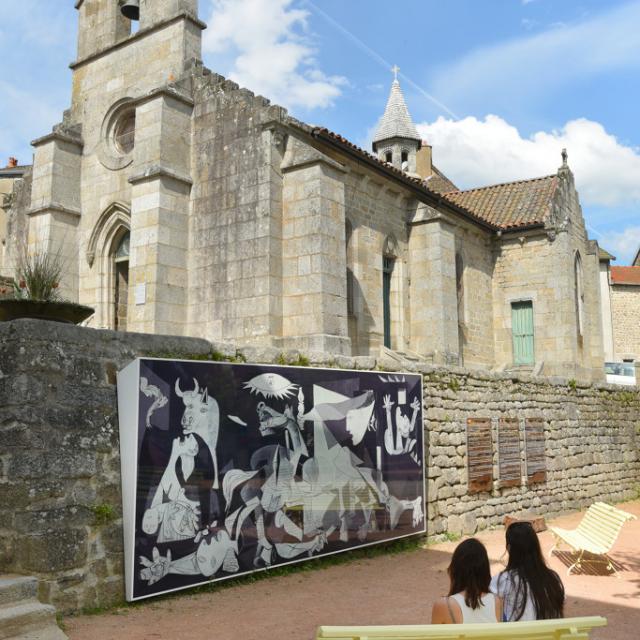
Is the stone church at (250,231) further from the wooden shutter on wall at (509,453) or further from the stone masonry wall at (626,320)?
the stone masonry wall at (626,320)

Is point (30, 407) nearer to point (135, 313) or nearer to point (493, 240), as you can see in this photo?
point (135, 313)

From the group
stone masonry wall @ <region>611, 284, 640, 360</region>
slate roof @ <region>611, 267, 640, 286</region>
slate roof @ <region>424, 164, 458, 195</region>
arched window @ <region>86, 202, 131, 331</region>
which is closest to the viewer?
arched window @ <region>86, 202, 131, 331</region>

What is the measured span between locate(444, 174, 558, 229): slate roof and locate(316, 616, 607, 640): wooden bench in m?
18.2

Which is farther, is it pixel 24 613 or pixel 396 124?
pixel 396 124

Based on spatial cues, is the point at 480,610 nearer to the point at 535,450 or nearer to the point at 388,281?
the point at 535,450

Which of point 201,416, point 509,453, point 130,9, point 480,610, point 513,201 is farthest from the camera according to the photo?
point 513,201

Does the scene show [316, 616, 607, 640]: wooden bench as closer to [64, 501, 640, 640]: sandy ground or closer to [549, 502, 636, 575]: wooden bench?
[64, 501, 640, 640]: sandy ground

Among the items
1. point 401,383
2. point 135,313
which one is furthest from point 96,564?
point 135,313

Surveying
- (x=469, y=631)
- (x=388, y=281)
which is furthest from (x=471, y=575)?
(x=388, y=281)

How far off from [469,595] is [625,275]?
41484 millimetres

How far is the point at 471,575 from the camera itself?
3266mm

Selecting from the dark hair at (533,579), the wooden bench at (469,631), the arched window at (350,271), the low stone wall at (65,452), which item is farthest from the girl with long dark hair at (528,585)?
the arched window at (350,271)

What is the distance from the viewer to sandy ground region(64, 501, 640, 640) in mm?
5141

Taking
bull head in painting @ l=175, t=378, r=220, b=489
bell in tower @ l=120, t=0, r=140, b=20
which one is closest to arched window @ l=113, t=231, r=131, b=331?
bell in tower @ l=120, t=0, r=140, b=20
